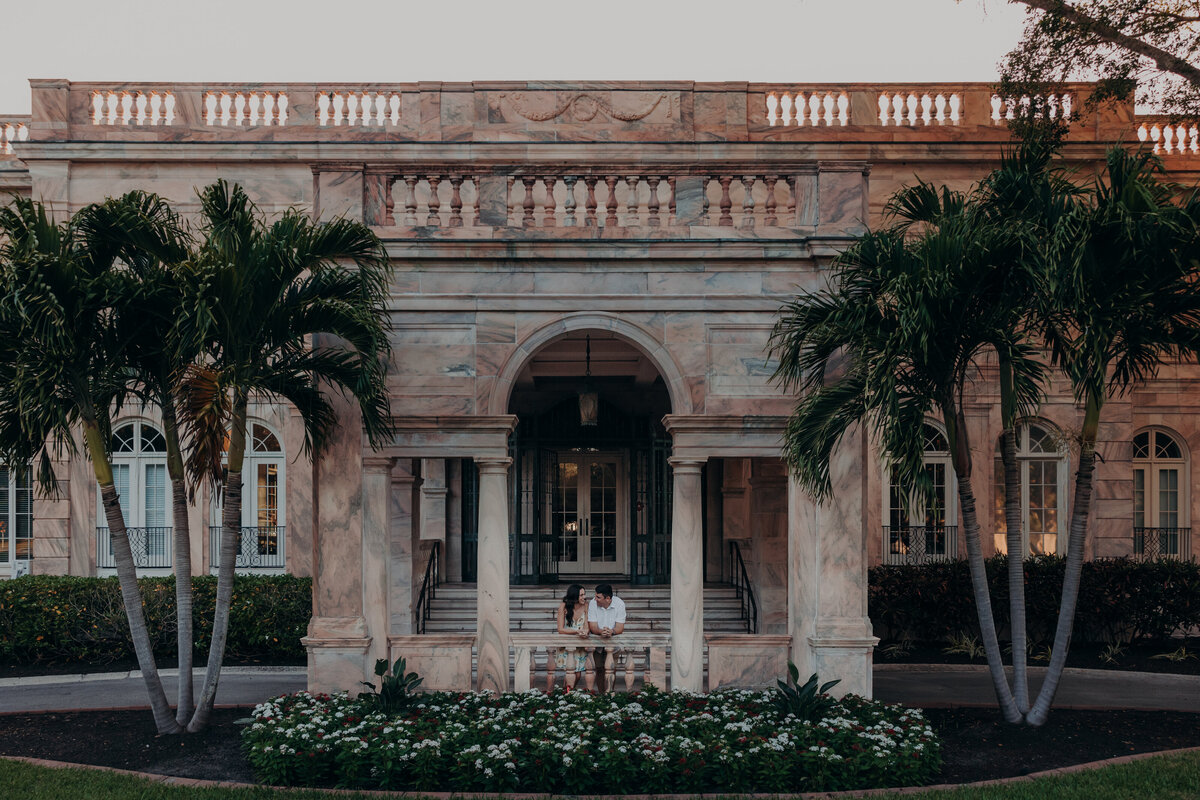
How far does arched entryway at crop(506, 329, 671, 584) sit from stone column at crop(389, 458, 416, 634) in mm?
4193

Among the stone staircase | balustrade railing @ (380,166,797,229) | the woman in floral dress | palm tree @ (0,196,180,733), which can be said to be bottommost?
the stone staircase

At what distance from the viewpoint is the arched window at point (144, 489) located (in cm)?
1762

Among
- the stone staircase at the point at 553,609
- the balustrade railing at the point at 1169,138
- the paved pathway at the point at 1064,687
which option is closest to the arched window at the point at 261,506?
the stone staircase at the point at 553,609

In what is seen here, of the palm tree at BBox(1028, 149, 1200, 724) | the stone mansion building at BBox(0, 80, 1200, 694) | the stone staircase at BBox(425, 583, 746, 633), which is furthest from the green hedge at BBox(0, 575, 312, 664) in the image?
the palm tree at BBox(1028, 149, 1200, 724)

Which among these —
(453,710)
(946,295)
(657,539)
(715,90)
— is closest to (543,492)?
(657,539)

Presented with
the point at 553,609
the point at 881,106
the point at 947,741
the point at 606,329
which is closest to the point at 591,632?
the point at 606,329

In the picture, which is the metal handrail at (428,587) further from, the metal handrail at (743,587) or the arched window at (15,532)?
the arched window at (15,532)

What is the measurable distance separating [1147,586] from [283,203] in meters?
15.8

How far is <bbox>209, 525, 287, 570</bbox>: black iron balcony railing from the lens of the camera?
1756 centimetres

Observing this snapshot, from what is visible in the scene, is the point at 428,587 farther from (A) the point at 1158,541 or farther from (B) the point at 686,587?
(A) the point at 1158,541

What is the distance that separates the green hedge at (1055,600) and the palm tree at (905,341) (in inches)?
210

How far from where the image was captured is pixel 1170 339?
352 inches

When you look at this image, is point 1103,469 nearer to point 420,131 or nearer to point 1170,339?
point 1170,339

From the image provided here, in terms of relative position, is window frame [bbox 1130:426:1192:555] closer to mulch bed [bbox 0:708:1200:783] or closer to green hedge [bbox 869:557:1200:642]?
green hedge [bbox 869:557:1200:642]
